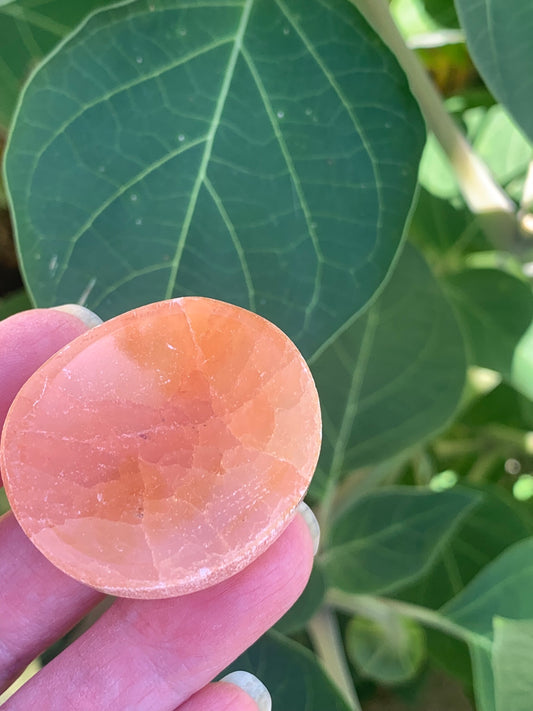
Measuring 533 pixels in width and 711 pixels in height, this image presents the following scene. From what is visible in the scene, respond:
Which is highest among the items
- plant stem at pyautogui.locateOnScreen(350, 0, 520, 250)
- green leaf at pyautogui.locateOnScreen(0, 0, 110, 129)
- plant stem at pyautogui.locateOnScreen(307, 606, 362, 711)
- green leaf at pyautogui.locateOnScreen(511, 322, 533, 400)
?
green leaf at pyautogui.locateOnScreen(0, 0, 110, 129)

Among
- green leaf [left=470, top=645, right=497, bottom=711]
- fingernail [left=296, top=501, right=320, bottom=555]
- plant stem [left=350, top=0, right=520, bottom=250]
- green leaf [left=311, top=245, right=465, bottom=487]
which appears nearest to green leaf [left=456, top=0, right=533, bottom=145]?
plant stem [left=350, top=0, right=520, bottom=250]

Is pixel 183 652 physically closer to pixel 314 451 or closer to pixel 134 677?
pixel 134 677

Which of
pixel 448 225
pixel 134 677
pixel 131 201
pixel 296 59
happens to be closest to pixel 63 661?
pixel 134 677

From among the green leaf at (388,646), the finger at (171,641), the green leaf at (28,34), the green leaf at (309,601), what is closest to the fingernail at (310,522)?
the finger at (171,641)

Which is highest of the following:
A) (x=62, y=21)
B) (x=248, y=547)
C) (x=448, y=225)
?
(x=62, y=21)

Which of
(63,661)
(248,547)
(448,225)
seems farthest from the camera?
(448,225)

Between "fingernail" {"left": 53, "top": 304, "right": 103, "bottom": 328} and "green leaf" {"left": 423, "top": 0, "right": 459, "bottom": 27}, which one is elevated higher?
"fingernail" {"left": 53, "top": 304, "right": 103, "bottom": 328}

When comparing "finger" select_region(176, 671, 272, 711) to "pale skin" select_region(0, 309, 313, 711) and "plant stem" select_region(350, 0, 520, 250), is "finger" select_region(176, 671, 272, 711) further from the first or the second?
"plant stem" select_region(350, 0, 520, 250)
